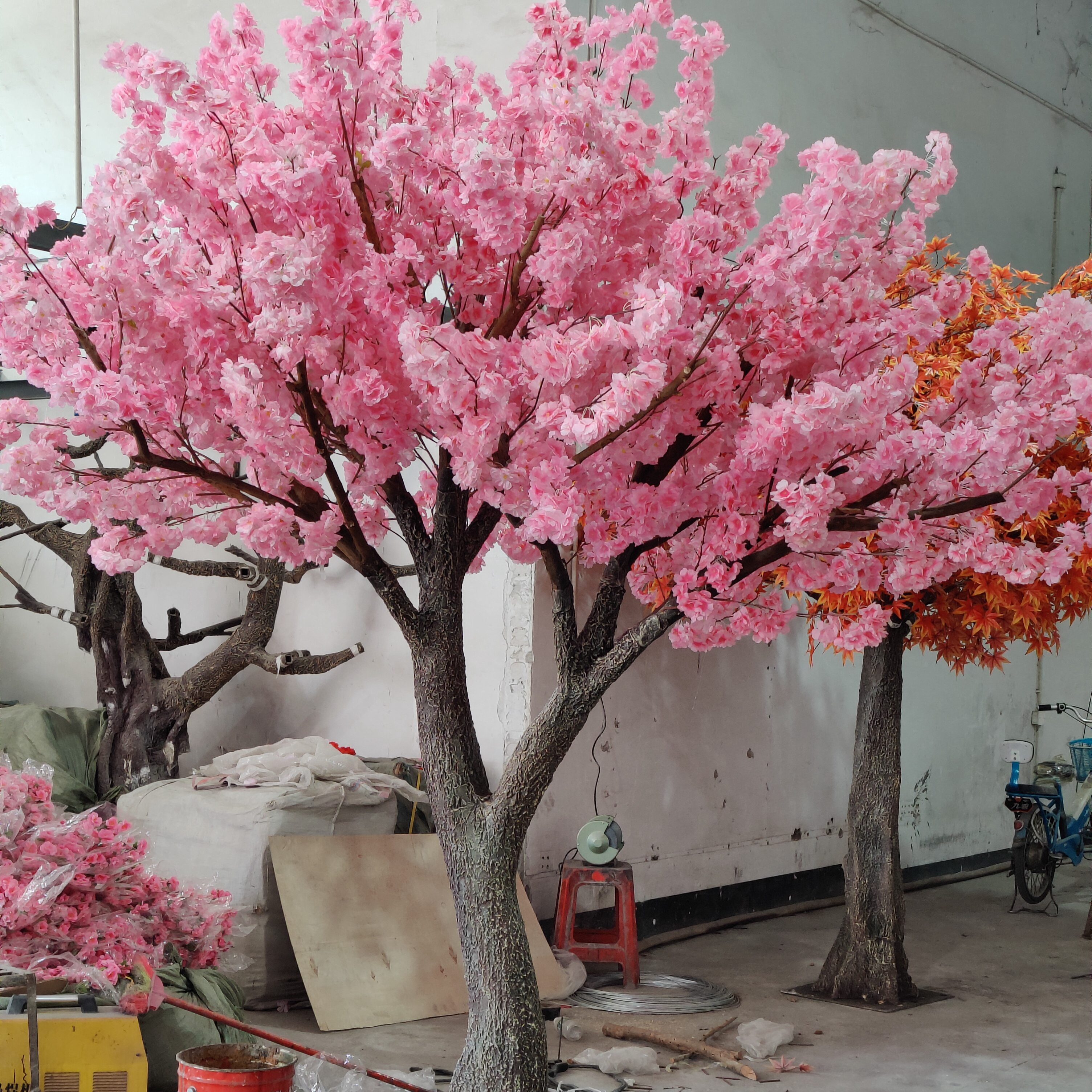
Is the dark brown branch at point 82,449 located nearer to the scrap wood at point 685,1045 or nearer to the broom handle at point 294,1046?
the broom handle at point 294,1046

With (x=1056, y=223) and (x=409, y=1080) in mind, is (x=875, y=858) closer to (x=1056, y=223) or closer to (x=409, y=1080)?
(x=409, y=1080)

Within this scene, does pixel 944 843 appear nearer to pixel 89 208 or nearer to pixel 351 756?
pixel 351 756

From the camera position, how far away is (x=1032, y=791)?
8.02 meters

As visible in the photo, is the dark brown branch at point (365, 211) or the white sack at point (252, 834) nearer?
the dark brown branch at point (365, 211)

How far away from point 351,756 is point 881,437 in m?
3.45

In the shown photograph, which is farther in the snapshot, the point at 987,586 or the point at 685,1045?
the point at 987,586

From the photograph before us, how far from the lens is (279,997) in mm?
5023

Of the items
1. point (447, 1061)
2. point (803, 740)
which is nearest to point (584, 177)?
point (447, 1061)

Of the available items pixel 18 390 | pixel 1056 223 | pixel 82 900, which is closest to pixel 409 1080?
pixel 82 900

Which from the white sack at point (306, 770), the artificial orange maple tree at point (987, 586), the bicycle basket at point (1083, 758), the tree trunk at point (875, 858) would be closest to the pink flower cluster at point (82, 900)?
the white sack at point (306, 770)

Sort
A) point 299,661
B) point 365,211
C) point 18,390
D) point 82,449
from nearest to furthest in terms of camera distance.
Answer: point 365,211
point 82,449
point 299,661
point 18,390

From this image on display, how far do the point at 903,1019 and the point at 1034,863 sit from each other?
9.98 feet

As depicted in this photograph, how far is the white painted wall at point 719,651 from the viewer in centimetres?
610

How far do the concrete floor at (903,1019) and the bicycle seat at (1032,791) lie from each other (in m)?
0.83
